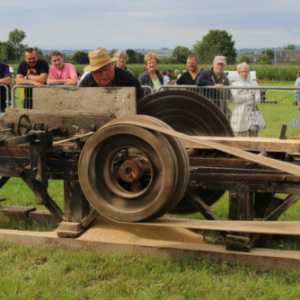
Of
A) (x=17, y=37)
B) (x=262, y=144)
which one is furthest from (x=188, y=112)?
(x=17, y=37)

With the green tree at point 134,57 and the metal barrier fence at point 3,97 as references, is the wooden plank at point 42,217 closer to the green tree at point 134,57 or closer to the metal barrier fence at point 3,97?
the metal barrier fence at point 3,97

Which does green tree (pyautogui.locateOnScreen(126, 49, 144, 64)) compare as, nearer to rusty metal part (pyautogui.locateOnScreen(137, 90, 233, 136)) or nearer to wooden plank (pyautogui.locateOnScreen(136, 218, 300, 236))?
rusty metal part (pyautogui.locateOnScreen(137, 90, 233, 136))

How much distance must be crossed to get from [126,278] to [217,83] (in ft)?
15.5

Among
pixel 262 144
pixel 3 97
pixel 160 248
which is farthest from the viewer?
pixel 3 97

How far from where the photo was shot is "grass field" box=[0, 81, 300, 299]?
3.34m

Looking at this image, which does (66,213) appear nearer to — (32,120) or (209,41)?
(32,120)

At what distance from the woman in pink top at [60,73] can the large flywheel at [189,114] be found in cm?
283

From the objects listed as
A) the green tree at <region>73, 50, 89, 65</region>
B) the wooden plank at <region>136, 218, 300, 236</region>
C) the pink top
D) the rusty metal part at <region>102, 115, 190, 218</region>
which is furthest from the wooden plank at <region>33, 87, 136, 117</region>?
the green tree at <region>73, 50, 89, 65</region>

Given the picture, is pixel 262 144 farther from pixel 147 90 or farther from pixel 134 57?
pixel 134 57

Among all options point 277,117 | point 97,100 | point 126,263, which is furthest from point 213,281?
point 277,117

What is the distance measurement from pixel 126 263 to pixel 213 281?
29.4 inches

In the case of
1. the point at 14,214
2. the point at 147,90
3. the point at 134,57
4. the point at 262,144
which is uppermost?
the point at 134,57

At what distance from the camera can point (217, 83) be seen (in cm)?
762

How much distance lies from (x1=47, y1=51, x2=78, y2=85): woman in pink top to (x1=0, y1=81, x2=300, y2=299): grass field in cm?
381
